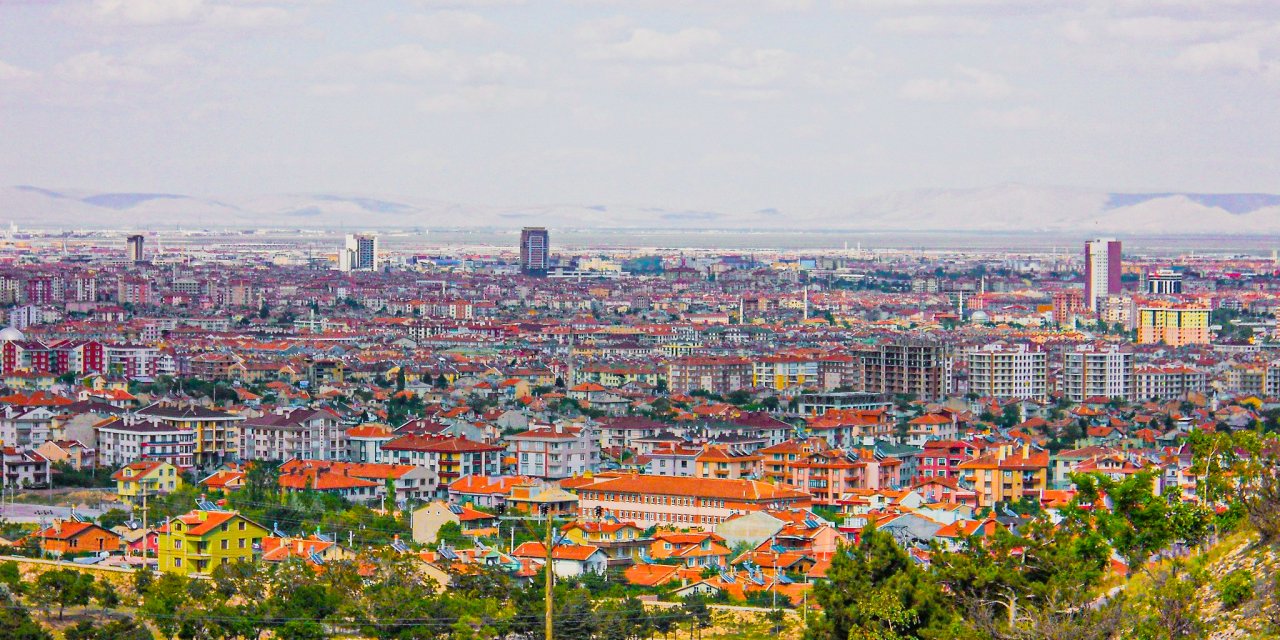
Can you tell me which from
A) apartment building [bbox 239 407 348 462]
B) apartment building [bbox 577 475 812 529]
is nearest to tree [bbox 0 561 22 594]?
apartment building [bbox 577 475 812 529]

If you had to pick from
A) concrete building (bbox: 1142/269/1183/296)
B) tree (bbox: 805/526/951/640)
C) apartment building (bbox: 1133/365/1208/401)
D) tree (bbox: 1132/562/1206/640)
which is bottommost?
apartment building (bbox: 1133/365/1208/401)

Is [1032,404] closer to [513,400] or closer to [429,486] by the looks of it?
[513,400]

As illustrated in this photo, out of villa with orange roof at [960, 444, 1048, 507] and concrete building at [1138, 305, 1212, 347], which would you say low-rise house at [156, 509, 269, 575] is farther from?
concrete building at [1138, 305, 1212, 347]

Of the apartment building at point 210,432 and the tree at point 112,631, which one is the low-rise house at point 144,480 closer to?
the apartment building at point 210,432

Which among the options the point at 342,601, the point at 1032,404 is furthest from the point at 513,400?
the point at 342,601

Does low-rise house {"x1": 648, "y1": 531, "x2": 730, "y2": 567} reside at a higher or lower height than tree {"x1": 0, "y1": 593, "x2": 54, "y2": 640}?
lower

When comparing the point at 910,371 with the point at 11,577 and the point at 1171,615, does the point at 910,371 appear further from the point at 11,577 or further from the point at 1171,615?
the point at 1171,615
